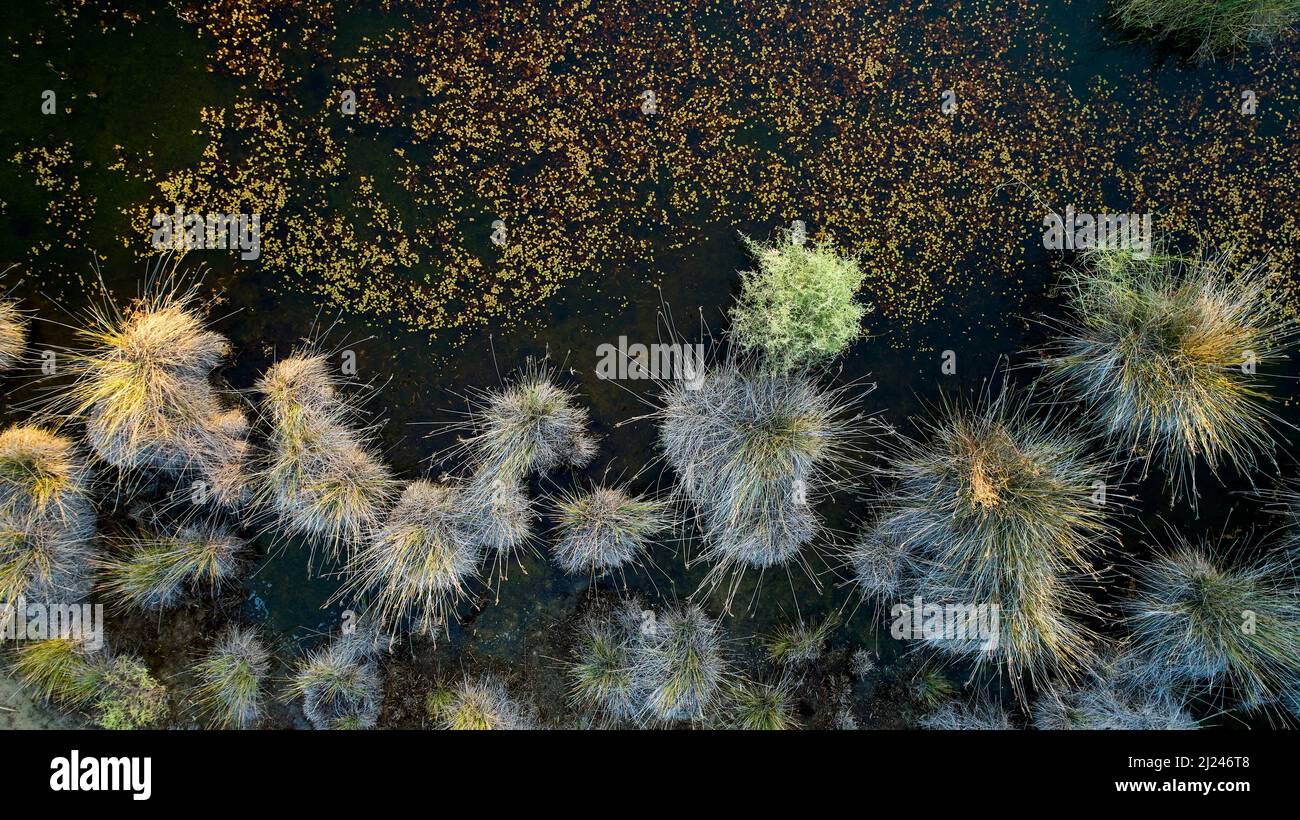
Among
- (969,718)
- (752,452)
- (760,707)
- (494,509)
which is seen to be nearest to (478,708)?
(494,509)

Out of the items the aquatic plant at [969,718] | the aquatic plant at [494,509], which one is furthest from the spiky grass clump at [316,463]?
the aquatic plant at [969,718]

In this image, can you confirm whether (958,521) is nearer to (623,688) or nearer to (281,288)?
(623,688)

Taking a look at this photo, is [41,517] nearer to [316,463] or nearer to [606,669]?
[316,463]

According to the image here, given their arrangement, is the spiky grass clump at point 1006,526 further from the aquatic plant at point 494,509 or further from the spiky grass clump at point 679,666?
the aquatic plant at point 494,509

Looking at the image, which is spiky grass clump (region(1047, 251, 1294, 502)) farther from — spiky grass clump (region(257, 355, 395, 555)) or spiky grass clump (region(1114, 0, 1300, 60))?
spiky grass clump (region(257, 355, 395, 555))

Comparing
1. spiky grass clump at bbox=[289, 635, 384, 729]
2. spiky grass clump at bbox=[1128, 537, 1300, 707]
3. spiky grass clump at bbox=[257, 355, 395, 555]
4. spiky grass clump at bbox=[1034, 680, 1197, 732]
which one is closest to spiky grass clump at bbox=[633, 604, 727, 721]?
spiky grass clump at bbox=[289, 635, 384, 729]

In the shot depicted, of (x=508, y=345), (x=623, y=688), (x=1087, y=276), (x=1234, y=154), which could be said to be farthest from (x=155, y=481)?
(x=1234, y=154)
